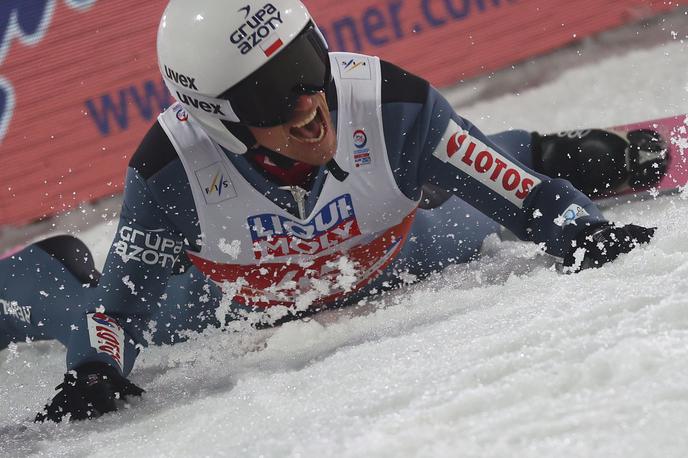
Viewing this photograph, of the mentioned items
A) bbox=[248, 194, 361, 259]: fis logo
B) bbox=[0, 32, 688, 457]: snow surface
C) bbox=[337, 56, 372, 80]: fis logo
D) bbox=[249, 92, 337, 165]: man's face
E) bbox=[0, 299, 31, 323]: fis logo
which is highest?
bbox=[337, 56, 372, 80]: fis logo

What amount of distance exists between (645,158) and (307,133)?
4.02ft

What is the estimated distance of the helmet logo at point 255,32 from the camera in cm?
170

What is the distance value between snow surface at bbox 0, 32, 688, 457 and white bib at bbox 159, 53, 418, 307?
0.37 ft

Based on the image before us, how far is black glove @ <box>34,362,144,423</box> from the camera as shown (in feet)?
5.88

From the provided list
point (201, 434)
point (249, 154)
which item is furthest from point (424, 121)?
point (201, 434)

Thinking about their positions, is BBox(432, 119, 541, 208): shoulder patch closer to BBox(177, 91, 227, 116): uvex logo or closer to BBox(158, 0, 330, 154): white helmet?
BBox(158, 0, 330, 154): white helmet

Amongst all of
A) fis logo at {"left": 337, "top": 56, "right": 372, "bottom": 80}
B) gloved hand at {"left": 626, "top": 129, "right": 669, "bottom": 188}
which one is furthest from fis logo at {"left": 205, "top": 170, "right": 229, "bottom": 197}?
gloved hand at {"left": 626, "top": 129, "right": 669, "bottom": 188}

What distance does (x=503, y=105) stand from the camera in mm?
3654

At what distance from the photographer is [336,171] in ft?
6.43

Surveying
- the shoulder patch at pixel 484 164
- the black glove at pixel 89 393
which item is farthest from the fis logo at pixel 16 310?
the shoulder patch at pixel 484 164

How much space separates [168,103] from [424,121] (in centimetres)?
178

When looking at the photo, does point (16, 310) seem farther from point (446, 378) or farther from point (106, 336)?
point (446, 378)

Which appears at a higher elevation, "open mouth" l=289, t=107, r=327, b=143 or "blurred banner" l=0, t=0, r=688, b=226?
"blurred banner" l=0, t=0, r=688, b=226

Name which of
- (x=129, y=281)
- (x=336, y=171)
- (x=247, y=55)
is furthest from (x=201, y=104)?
(x=129, y=281)
